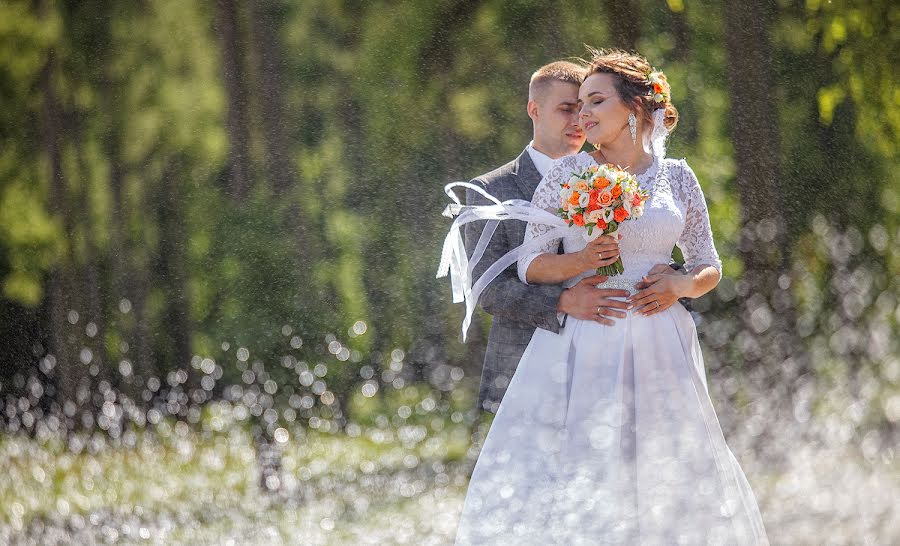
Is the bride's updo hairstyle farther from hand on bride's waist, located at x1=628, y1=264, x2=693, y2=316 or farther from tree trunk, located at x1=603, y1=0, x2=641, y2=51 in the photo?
tree trunk, located at x1=603, y1=0, x2=641, y2=51

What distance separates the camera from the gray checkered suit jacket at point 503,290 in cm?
403

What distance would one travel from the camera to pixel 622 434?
3.76 metres

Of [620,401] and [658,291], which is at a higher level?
[658,291]

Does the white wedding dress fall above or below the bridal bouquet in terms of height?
below

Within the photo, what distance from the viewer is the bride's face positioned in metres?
3.74

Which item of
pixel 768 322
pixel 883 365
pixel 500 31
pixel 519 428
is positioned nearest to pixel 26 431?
pixel 500 31

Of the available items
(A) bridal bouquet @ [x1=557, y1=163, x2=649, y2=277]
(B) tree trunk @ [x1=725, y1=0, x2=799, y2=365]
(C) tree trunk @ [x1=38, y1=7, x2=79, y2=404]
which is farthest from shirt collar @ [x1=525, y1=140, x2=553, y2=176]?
(C) tree trunk @ [x1=38, y1=7, x2=79, y2=404]

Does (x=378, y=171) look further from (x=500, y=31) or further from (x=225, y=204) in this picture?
(x=500, y=31)

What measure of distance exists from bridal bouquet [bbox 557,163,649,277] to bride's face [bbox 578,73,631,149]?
0.54ft

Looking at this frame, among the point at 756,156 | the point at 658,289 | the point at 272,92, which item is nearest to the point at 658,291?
the point at 658,289

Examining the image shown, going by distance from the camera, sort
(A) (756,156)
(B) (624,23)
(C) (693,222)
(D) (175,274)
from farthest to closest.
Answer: (D) (175,274), (B) (624,23), (A) (756,156), (C) (693,222)

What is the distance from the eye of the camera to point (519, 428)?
152 inches

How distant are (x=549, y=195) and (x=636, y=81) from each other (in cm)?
48

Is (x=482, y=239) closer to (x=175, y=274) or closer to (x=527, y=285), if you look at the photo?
(x=527, y=285)
